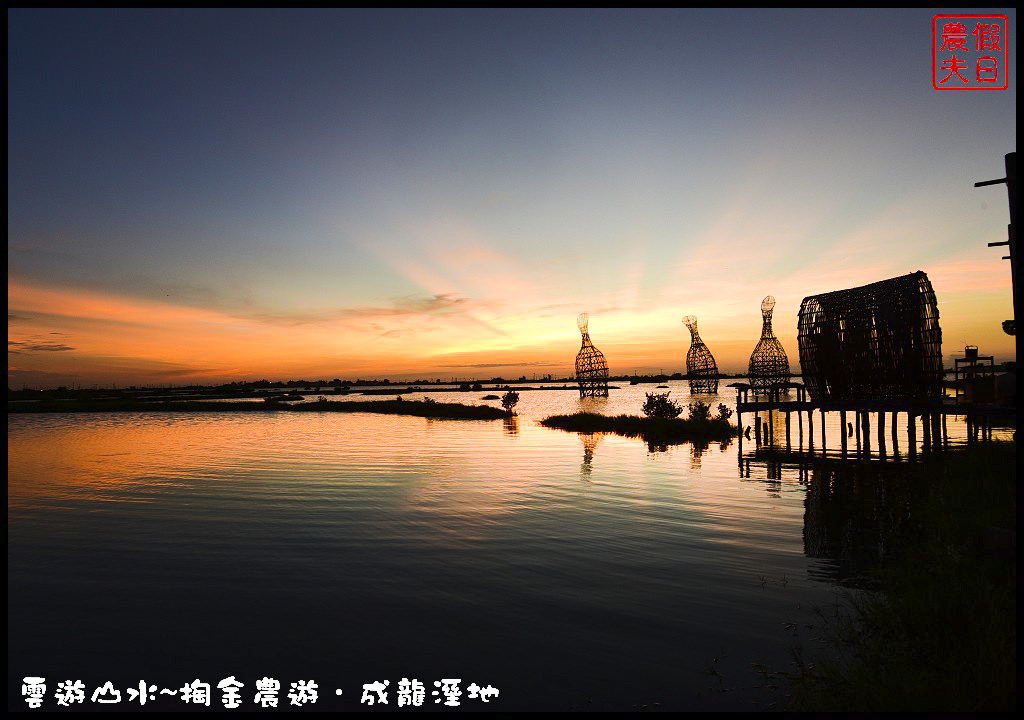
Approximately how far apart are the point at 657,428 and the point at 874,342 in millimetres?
13402

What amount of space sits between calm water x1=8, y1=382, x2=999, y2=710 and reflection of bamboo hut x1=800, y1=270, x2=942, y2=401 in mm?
10827

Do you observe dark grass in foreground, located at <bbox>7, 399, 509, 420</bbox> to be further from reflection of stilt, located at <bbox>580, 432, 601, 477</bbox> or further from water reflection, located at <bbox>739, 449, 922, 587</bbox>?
water reflection, located at <bbox>739, 449, 922, 587</bbox>

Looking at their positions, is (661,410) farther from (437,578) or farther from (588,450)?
(437,578)

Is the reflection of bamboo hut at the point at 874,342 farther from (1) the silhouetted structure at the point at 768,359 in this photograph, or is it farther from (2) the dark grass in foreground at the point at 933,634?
(1) the silhouetted structure at the point at 768,359

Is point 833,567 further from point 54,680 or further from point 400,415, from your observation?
point 400,415

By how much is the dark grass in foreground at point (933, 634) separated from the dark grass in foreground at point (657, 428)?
2331cm

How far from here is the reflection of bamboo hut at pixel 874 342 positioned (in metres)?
28.6

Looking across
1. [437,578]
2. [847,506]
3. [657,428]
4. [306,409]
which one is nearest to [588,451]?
[657,428]

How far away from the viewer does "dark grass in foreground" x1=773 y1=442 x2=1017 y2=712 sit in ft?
19.9

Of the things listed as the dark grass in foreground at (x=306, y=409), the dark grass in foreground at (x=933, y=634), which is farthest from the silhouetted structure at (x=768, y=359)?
the dark grass in foreground at (x=933, y=634)

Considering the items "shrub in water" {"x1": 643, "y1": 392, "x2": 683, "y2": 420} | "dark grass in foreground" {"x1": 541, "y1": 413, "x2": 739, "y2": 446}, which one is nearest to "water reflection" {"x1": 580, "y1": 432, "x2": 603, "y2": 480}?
"dark grass in foreground" {"x1": 541, "y1": 413, "x2": 739, "y2": 446}

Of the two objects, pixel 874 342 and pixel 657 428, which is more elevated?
pixel 874 342

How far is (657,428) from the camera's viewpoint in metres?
38.8

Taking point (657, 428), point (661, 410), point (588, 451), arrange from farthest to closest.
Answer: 1. point (661, 410)
2. point (657, 428)
3. point (588, 451)
